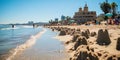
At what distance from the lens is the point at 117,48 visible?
473 inches

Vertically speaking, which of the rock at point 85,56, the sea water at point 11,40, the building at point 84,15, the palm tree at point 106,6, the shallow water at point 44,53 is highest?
the palm tree at point 106,6

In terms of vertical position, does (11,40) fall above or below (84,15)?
below

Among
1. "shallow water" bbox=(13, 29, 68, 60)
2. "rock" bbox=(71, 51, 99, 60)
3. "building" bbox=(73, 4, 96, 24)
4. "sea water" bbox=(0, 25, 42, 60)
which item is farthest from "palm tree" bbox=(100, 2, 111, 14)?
"rock" bbox=(71, 51, 99, 60)

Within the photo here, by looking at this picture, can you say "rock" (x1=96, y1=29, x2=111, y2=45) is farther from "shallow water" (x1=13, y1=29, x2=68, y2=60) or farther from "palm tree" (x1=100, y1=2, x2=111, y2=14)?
"palm tree" (x1=100, y1=2, x2=111, y2=14)

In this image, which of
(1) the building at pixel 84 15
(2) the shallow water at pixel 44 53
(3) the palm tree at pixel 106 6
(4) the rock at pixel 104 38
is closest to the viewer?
(2) the shallow water at pixel 44 53

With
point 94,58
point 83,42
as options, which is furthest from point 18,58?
point 94,58

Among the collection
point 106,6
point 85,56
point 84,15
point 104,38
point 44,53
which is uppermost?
point 106,6

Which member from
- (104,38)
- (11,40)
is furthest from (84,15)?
(104,38)

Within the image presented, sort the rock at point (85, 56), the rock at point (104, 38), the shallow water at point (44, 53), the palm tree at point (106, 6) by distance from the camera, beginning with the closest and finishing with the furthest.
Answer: the rock at point (85, 56) < the shallow water at point (44, 53) < the rock at point (104, 38) < the palm tree at point (106, 6)

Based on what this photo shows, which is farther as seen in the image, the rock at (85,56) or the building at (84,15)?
the building at (84,15)

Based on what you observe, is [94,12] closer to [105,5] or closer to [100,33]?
[105,5]

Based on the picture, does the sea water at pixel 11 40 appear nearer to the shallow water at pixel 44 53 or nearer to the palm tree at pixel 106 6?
the shallow water at pixel 44 53

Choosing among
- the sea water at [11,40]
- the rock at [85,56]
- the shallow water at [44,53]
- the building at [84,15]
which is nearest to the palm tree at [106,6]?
the building at [84,15]

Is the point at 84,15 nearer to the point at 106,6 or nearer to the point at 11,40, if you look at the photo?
the point at 106,6
